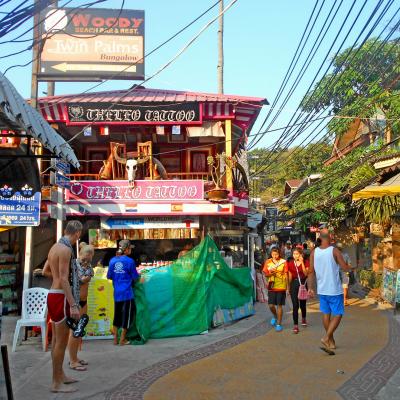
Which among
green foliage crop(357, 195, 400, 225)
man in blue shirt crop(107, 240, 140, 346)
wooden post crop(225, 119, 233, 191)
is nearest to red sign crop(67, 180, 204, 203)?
wooden post crop(225, 119, 233, 191)

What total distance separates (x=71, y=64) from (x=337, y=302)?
11.1 metres

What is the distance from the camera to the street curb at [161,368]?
5.61 meters

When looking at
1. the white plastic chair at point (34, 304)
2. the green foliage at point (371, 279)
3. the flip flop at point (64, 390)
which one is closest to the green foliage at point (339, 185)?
the green foliage at point (371, 279)

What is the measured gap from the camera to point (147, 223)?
14.0 m

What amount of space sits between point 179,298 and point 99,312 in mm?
1482

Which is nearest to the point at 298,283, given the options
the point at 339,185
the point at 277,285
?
the point at 277,285

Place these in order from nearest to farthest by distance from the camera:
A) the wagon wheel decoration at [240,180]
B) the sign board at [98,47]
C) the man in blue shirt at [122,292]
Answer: the man in blue shirt at [122,292]
the sign board at [98,47]
the wagon wheel decoration at [240,180]

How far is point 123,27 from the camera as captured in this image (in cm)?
1609

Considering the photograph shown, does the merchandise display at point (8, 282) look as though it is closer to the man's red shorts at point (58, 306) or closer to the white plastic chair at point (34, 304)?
the white plastic chair at point (34, 304)

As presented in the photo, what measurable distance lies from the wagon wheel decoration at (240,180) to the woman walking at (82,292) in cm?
851

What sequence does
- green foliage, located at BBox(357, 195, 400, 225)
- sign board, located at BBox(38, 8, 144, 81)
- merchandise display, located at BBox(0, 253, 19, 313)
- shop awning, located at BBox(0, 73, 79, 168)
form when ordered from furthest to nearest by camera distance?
sign board, located at BBox(38, 8, 144, 81)
green foliage, located at BBox(357, 195, 400, 225)
merchandise display, located at BBox(0, 253, 19, 313)
shop awning, located at BBox(0, 73, 79, 168)

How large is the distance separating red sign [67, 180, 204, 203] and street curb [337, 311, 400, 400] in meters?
7.07

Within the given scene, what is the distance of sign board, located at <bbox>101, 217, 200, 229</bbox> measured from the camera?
14.0 meters

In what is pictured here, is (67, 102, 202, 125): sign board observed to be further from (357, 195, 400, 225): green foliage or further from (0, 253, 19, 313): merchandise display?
(357, 195, 400, 225): green foliage
